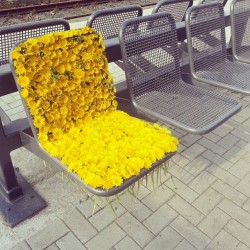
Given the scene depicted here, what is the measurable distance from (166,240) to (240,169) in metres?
1.11

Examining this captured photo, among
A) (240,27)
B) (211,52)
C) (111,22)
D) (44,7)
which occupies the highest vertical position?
(111,22)

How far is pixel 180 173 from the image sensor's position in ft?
9.62

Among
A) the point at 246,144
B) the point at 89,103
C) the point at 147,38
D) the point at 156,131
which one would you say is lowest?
the point at 246,144

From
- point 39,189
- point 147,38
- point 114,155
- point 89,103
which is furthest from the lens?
point 39,189

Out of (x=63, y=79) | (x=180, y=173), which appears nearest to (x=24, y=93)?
(x=63, y=79)

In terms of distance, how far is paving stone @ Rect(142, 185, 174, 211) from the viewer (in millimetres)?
2576

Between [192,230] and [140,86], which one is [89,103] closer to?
[140,86]

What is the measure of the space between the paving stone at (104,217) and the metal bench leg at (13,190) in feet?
1.46

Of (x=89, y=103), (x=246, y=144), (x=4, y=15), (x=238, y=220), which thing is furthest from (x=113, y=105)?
(x=4, y=15)

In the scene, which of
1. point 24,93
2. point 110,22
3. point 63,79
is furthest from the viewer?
point 110,22

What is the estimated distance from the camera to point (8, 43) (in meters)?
2.39

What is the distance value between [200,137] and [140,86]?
1.20 m

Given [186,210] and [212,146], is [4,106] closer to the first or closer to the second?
[212,146]

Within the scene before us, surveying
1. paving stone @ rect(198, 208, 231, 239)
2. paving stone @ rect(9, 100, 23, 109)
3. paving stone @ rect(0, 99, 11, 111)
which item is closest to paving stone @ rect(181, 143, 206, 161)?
paving stone @ rect(198, 208, 231, 239)
